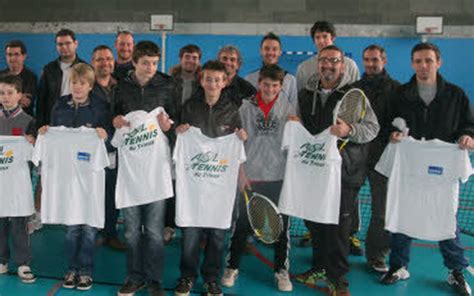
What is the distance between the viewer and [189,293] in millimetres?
3816

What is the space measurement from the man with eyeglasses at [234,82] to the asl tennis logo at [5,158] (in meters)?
1.90

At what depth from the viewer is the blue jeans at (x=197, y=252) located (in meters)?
3.72

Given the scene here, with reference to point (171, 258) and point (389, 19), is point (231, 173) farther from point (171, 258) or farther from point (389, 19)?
point (389, 19)

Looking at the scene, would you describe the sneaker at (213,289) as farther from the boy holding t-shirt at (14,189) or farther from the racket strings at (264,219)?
the boy holding t-shirt at (14,189)

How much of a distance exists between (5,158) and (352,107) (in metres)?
2.86

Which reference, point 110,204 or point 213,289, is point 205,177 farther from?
point 110,204

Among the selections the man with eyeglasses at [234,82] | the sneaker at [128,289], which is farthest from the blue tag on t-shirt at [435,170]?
the sneaker at [128,289]

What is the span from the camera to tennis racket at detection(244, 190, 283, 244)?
356cm

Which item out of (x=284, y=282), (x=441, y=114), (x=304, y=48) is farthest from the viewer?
(x=304, y=48)

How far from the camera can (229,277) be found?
4.04 meters

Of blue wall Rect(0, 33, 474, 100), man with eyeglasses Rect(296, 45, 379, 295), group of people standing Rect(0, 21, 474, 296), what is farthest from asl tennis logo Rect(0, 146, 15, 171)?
blue wall Rect(0, 33, 474, 100)

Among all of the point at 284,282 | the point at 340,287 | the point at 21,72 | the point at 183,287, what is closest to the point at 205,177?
the point at 183,287

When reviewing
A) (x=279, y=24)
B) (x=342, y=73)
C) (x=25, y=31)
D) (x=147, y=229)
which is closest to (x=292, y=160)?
(x=342, y=73)

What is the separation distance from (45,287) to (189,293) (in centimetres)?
123
